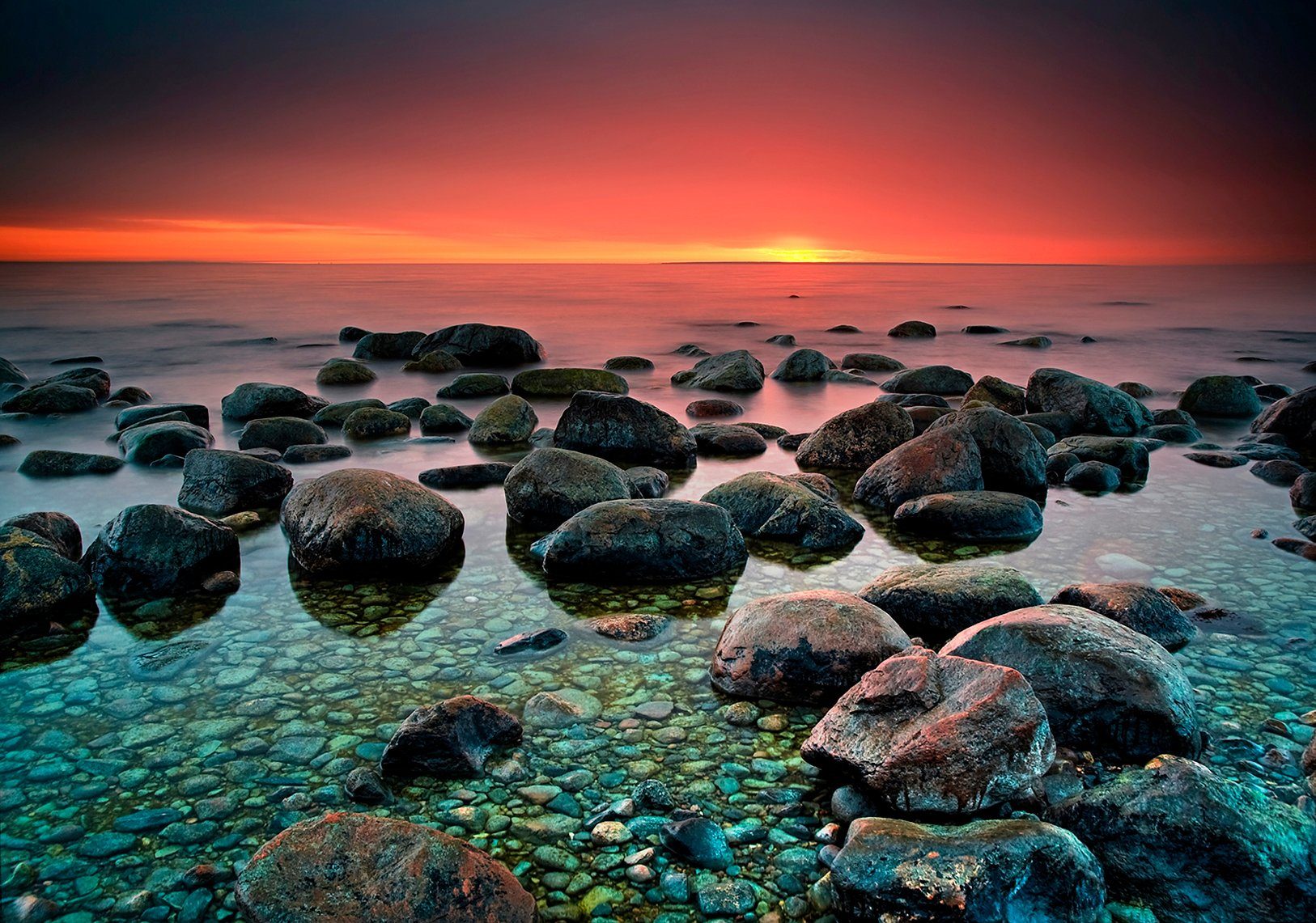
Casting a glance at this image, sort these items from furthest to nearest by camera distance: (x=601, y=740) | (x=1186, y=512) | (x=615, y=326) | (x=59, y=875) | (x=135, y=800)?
(x=615, y=326) → (x=1186, y=512) → (x=601, y=740) → (x=135, y=800) → (x=59, y=875)

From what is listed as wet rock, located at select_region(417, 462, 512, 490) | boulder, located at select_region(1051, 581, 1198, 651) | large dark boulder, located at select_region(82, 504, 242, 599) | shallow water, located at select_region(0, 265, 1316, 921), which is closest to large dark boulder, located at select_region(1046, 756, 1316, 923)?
shallow water, located at select_region(0, 265, 1316, 921)

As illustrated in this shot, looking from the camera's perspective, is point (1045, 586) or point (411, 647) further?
point (1045, 586)

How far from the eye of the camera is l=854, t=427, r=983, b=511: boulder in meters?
7.97

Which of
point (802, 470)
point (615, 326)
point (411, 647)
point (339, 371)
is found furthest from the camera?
point (615, 326)

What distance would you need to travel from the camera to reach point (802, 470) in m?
9.84

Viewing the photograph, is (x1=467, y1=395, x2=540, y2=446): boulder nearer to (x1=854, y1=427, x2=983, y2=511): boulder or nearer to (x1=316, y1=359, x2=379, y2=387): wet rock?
(x1=854, y1=427, x2=983, y2=511): boulder

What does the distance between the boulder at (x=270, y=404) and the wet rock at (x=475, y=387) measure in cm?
274

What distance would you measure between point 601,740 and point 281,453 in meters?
7.40

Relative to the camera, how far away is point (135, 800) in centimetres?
366

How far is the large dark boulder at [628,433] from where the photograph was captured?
987cm

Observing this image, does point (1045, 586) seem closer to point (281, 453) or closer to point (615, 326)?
point (281, 453)

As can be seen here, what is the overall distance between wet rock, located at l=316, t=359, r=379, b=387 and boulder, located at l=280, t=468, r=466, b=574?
468 inches

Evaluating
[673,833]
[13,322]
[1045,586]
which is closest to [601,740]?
[673,833]

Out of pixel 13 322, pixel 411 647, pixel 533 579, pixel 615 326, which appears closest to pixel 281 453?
pixel 533 579
